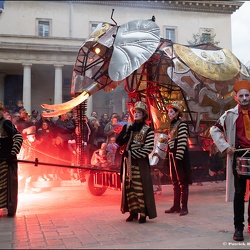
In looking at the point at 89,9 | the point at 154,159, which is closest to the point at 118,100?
the point at 89,9

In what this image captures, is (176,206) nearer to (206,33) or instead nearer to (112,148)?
(112,148)

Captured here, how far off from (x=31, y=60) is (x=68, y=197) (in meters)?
19.7

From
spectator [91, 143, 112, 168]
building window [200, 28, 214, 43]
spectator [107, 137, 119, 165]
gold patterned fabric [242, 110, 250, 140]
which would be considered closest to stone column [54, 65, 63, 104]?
building window [200, 28, 214, 43]

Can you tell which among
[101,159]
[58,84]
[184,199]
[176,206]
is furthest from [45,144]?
[58,84]

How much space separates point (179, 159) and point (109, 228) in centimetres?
179

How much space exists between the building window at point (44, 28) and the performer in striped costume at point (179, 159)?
86.0ft

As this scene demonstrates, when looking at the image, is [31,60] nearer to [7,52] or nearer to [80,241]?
[7,52]

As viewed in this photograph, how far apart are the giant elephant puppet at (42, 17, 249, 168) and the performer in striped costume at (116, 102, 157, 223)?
245 centimetres

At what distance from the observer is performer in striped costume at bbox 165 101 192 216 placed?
645 centimetres

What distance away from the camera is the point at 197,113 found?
8.73 meters

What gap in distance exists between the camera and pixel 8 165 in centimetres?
649

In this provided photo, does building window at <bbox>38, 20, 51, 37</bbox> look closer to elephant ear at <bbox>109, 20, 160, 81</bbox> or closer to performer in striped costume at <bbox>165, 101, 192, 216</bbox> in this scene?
elephant ear at <bbox>109, 20, 160, 81</bbox>

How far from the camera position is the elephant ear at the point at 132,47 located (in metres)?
7.21

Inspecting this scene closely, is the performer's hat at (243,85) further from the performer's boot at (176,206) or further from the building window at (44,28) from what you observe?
the building window at (44,28)
